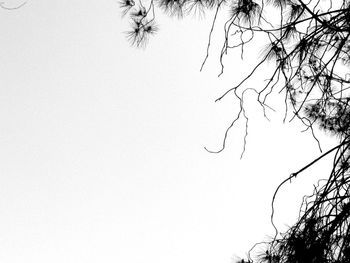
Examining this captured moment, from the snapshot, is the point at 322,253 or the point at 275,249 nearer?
the point at 322,253

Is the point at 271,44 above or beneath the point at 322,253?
above

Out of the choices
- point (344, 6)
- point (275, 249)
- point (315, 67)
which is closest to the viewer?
point (275, 249)

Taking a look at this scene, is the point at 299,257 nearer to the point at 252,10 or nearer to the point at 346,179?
the point at 346,179

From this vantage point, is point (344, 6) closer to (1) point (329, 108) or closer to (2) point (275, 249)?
(1) point (329, 108)

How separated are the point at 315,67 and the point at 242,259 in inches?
58.2

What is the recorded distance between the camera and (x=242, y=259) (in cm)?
253

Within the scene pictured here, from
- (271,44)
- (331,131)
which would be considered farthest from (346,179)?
(331,131)

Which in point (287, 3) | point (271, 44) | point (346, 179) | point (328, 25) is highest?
point (287, 3)

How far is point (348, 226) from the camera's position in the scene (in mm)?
2115

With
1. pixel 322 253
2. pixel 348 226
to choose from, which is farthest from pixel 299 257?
pixel 348 226

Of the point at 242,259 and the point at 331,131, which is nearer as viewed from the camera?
the point at 242,259

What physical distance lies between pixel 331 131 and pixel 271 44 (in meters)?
1.32

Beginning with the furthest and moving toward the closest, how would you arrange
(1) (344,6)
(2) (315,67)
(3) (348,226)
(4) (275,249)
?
(2) (315,67)
(1) (344,6)
(4) (275,249)
(3) (348,226)

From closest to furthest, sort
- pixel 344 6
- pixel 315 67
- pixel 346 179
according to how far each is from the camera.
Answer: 1. pixel 346 179
2. pixel 344 6
3. pixel 315 67
